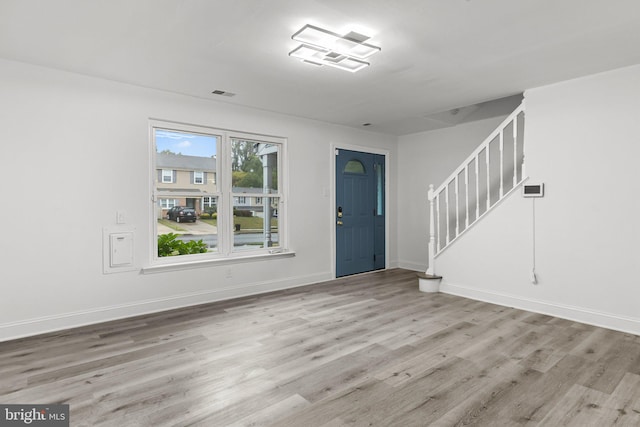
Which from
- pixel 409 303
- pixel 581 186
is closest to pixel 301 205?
pixel 409 303

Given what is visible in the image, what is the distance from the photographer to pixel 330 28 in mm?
2725

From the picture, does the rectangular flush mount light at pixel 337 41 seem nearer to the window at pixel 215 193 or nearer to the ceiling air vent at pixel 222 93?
the ceiling air vent at pixel 222 93

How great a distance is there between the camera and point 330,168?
5.82 meters

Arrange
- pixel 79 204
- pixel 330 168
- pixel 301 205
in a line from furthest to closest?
pixel 330 168
pixel 301 205
pixel 79 204

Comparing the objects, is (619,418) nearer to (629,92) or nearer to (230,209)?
(629,92)

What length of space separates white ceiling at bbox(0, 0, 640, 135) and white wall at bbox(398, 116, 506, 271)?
173cm

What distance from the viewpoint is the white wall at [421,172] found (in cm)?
612

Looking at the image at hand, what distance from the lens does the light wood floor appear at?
215 cm

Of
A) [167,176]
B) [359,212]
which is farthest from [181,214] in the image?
[359,212]

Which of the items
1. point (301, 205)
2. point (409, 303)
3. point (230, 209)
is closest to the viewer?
point (409, 303)

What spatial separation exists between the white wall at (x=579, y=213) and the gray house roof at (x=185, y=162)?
3558 millimetres

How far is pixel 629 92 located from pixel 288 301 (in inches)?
164

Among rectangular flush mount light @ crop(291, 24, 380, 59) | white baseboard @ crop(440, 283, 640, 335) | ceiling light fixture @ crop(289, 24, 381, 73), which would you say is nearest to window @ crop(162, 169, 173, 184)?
ceiling light fixture @ crop(289, 24, 381, 73)

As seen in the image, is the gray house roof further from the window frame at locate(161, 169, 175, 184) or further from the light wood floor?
the light wood floor
